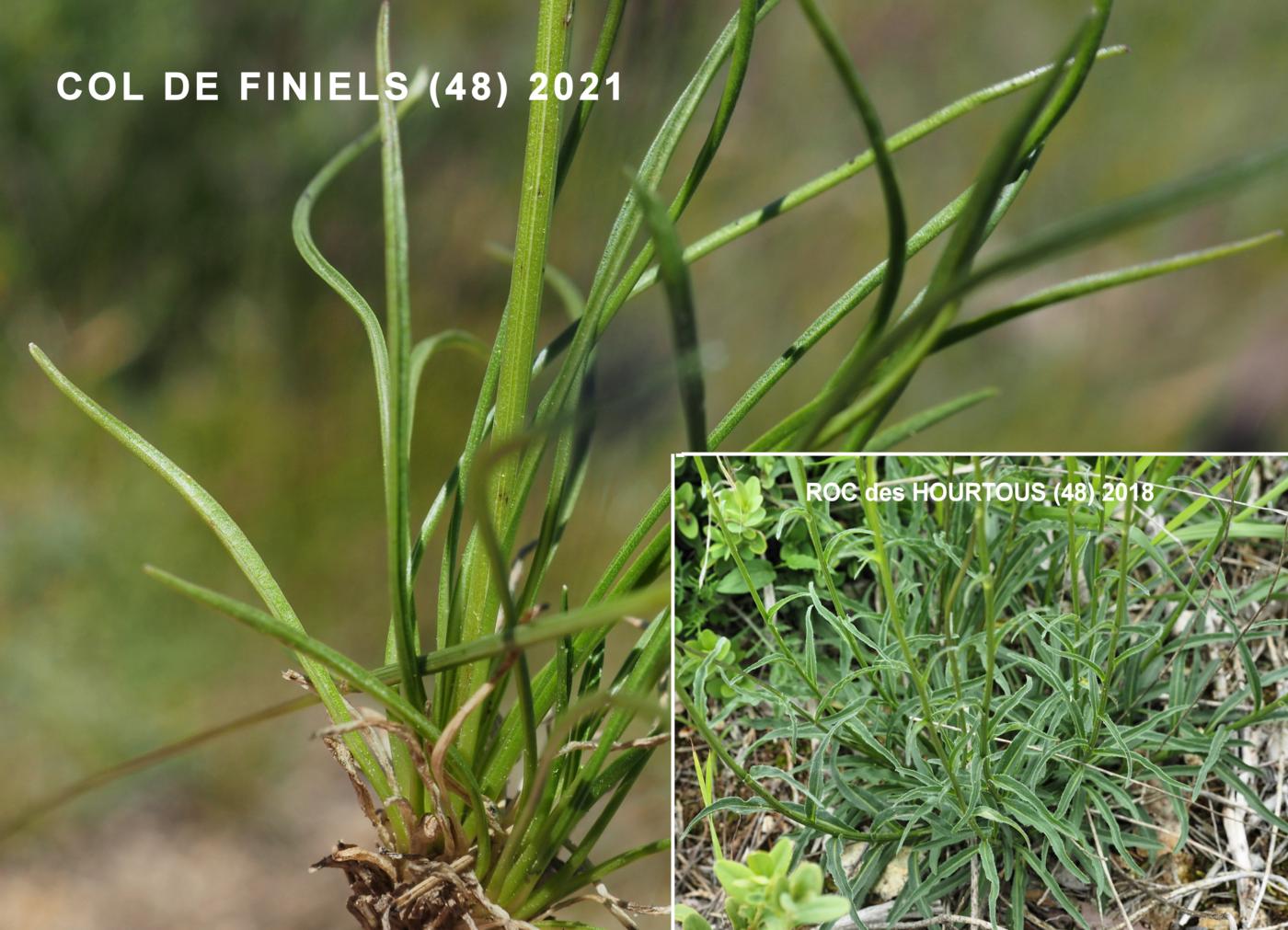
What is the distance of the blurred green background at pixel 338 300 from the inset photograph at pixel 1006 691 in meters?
0.48

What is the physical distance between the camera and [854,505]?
26 cm

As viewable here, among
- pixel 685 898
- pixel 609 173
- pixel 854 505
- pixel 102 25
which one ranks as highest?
pixel 102 25

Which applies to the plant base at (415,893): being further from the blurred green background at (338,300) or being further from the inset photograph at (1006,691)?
the blurred green background at (338,300)

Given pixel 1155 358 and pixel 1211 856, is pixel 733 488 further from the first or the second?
pixel 1155 358

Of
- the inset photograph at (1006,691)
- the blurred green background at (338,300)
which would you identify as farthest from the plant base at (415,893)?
the blurred green background at (338,300)

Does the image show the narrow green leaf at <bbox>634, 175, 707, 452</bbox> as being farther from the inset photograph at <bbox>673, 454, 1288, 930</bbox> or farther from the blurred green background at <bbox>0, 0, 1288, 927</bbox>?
the blurred green background at <bbox>0, 0, 1288, 927</bbox>

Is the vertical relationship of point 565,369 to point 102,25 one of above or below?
below

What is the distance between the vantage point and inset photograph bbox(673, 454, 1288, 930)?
23 cm

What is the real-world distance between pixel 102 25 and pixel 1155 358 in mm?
999

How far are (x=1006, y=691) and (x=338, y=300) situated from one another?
75 centimetres

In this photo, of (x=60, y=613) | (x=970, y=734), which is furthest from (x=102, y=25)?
(x=970, y=734)

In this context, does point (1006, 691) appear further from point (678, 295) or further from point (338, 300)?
point (338, 300)

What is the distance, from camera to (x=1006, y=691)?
0.23m

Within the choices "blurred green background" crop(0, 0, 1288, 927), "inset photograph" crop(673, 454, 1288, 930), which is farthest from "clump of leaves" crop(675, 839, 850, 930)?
"blurred green background" crop(0, 0, 1288, 927)
